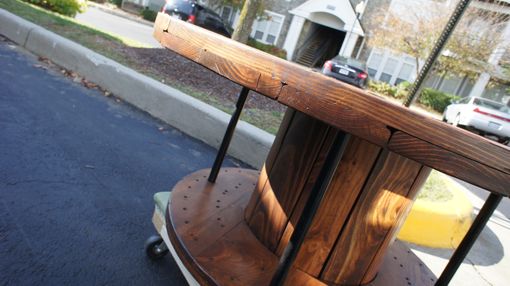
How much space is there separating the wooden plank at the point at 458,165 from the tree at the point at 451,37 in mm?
18517

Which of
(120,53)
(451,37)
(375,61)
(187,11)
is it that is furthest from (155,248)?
(375,61)

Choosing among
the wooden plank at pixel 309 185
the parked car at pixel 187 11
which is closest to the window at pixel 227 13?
the parked car at pixel 187 11

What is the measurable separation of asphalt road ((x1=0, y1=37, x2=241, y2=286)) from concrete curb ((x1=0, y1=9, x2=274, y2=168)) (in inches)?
6.8

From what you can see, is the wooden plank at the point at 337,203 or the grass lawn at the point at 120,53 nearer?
the wooden plank at the point at 337,203

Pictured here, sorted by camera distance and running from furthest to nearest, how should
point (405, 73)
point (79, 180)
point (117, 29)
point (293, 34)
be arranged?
point (293, 34) → point (405, 73) → point (117, 29) → point (79, 180)

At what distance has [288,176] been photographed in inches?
61.4

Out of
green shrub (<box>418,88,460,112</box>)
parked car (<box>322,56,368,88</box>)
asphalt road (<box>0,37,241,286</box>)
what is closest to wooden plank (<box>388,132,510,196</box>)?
asphalt road (<box>0,37,241,286</box>)

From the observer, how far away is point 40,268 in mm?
1793

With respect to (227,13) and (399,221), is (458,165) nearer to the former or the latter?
(399,221)

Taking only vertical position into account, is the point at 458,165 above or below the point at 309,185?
above

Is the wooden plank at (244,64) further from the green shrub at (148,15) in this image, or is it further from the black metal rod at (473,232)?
the green shrub at (148,15)

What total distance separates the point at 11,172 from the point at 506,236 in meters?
5.00

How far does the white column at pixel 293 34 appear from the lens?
23062mm

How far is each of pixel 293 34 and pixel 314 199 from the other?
931 inches
